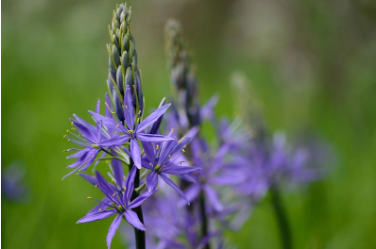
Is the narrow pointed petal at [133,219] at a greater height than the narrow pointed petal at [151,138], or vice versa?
the narrow pointed petal at [151,138]

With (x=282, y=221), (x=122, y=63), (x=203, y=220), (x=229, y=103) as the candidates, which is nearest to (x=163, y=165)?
(x=122, y=63)

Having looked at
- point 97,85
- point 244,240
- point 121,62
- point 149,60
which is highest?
point 149,60

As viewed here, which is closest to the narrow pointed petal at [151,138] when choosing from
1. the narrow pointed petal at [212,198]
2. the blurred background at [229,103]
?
the narrow pointed petal at [212,198]

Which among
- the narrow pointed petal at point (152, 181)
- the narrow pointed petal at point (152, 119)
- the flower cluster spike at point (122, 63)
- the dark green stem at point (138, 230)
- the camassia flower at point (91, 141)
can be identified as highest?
the flower cluster spike at point (122, 63)

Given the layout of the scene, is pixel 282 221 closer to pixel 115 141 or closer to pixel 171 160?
pixel 171 160

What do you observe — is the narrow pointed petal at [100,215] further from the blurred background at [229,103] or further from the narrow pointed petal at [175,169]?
the blurred background at [229,103]

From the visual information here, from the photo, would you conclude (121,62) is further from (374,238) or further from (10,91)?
(10,91)

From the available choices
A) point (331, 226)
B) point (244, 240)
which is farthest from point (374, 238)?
point (244, 240)
